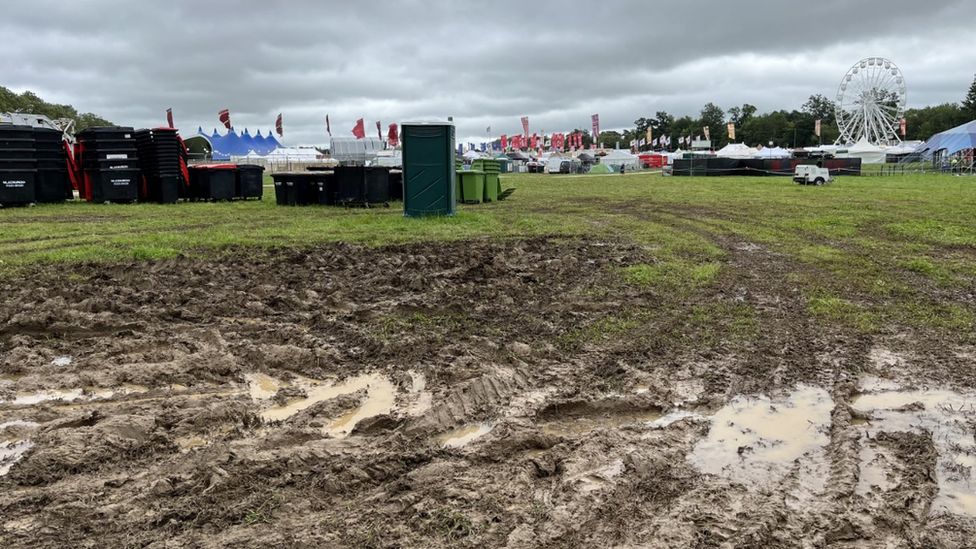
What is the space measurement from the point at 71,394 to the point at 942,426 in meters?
5.89

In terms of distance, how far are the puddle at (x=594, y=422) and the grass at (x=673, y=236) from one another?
66.8 inches

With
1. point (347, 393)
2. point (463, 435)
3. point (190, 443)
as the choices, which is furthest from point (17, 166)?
point (463, 435)

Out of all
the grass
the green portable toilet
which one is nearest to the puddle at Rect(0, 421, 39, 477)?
the grass

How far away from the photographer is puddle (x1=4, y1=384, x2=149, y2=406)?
464 centimetres

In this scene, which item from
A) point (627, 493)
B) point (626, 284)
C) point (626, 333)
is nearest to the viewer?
point (627, 493)

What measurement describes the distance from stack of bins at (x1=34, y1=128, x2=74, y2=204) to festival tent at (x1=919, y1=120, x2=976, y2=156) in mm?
57092

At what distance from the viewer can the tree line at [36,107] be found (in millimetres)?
63500

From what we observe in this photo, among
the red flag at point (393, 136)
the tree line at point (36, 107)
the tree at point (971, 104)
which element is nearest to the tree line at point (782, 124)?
the tree at point (971, 104)

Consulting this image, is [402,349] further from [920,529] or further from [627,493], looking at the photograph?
[920,529]

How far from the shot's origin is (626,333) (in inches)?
251

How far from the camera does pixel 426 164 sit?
15.7 m

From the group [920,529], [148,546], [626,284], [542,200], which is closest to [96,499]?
[148,546]

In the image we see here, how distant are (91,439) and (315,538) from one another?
182cm

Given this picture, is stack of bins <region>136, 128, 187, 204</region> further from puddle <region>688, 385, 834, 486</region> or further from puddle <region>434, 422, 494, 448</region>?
puddle <region>688, 385, 834, 486</region>
